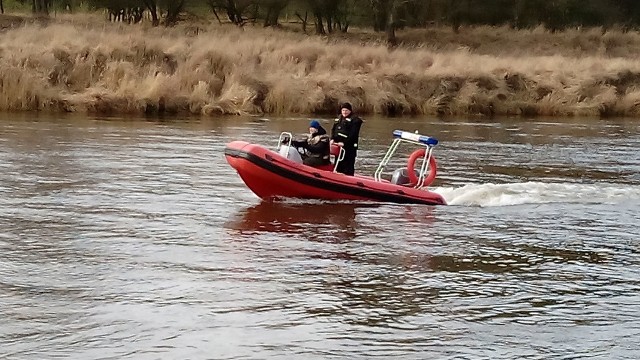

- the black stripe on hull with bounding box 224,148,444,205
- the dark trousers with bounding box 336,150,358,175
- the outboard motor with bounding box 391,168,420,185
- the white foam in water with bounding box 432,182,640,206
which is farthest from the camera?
the white foam in water with bounding box 432,182,640,206

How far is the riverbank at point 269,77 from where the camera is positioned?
2705 centimetres

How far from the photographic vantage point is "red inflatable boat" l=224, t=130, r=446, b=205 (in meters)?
13.1

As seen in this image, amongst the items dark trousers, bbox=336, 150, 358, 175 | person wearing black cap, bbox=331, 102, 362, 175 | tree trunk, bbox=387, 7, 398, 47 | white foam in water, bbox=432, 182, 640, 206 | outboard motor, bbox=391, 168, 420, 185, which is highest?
tree trunk, bbox=387, 7, 398, 47

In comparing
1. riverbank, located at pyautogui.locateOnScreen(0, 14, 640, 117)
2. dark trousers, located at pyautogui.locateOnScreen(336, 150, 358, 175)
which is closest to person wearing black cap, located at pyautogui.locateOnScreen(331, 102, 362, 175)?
dark trousers, located at pyautogui.locateOnScreen(336, 150, 358, 175)

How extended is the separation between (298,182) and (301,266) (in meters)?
3.63

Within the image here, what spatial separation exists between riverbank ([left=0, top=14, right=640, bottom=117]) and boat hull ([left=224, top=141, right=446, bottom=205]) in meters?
14.3

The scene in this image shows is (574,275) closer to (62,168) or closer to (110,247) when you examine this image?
(110,247)

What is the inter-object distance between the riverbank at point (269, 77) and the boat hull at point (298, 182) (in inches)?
563

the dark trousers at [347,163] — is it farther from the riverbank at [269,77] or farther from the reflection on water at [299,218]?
the riverbank at [269,77]

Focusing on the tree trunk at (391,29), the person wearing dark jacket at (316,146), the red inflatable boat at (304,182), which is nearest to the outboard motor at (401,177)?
the red inflatable boat at (304,182)

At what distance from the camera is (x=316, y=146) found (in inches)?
538

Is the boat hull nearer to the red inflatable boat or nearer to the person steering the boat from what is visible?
the red inflatable boat

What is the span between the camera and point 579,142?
78.0 feet

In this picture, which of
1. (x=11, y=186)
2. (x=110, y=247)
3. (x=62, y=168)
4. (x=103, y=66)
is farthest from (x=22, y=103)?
(x=110, y=247)
